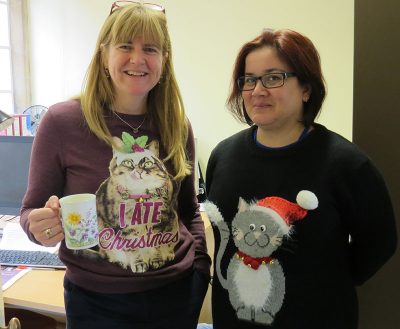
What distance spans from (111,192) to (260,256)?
16.8 inches

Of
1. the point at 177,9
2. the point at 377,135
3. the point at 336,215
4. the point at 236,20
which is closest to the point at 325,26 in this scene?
the point at 236,20

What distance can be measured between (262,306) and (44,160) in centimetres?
69

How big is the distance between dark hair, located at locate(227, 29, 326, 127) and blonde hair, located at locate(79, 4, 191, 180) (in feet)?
0.78

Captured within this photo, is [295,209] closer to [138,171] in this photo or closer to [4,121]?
[138,171]

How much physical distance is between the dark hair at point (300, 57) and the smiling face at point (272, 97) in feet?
0.05

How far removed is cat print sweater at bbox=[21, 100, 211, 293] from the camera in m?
1.05

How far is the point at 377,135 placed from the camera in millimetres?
1125

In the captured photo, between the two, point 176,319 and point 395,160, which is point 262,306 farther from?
point 395,160

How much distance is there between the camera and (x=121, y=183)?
3.53 ft

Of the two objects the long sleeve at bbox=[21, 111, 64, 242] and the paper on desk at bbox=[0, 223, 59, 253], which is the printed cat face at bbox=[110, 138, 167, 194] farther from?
the paper on desk at bbox=[0, 223, 59, 253]

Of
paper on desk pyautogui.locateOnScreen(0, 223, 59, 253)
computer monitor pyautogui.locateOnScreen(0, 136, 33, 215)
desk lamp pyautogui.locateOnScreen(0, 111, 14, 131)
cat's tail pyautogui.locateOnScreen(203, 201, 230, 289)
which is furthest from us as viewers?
computer monitor pyautogui.locateOnScreen(0, 136, 33, 215)

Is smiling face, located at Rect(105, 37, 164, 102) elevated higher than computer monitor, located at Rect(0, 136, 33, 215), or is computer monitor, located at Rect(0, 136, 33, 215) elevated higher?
smiling face, located at Rect(105, 37, 164, 102)

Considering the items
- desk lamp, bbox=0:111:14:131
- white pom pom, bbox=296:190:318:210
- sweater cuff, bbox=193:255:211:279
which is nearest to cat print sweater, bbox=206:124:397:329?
white pom pom, bbox=296:190:318:210

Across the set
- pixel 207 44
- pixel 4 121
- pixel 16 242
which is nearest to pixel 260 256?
pixel 4 121
